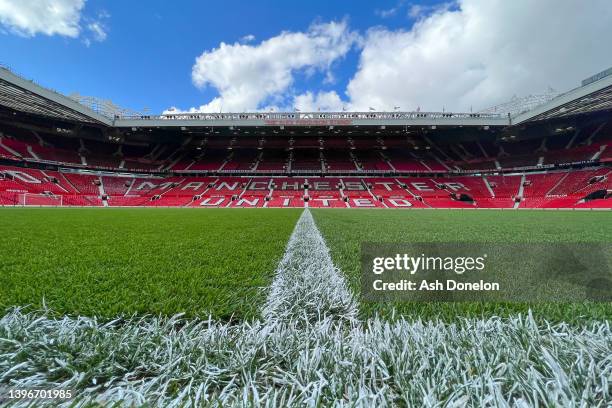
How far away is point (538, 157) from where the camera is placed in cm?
2661

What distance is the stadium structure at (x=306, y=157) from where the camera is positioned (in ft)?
69.7

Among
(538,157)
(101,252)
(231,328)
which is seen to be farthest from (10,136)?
(538,157)

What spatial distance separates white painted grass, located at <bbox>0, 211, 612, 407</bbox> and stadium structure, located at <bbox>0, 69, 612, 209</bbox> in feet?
72.4

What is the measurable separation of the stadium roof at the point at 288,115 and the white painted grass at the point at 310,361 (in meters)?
22.2

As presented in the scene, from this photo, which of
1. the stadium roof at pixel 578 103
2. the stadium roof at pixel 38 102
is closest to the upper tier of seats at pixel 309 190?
the stadium roof at pixel 38 102

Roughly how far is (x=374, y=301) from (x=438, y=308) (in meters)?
0.28

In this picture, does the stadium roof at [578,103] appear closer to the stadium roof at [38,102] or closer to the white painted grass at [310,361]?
the white painted grass at [310,361]

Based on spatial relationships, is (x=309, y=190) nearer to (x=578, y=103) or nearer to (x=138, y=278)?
(x=578, y=103)

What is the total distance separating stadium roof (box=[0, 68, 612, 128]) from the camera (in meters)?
16.7

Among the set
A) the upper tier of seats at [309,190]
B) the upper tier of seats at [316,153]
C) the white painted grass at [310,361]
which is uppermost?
the upper tier of seats at [316,153]

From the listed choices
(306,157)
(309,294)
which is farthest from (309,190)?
(309,294)

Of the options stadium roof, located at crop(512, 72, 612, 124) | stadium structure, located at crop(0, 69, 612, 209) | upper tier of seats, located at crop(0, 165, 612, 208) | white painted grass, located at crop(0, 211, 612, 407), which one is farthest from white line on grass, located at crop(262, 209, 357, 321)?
stadium roof, located at crop(512, 72, 612, 124)

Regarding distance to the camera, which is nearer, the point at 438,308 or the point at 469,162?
the point at 438,308

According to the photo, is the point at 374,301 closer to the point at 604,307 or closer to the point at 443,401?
the point at 443,401
